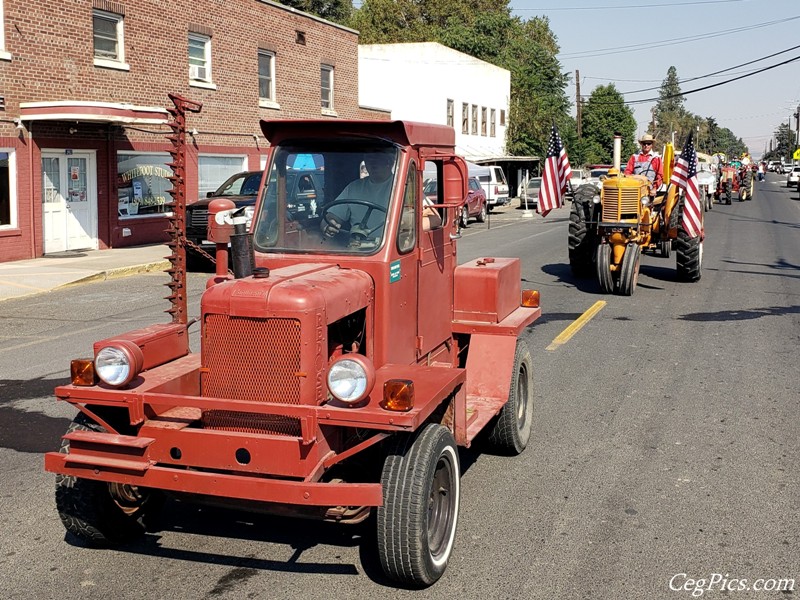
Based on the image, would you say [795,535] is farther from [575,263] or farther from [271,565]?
[575,263]

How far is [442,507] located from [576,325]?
25.6 ft

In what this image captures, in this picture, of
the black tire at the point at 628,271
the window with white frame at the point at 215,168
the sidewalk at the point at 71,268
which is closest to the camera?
the black tire at the point at 628,271

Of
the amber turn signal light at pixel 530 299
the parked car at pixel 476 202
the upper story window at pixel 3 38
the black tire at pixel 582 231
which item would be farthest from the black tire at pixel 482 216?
the amber turn signal light at pixel 530 299

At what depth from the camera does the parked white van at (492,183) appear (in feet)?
131

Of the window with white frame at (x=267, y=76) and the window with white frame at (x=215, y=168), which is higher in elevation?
the window with white frame at (x=267, y=76)

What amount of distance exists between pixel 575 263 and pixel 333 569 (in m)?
13.0

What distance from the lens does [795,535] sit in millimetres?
5461

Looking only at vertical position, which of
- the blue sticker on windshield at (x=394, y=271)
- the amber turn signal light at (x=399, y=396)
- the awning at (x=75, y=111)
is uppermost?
the awning at (x=75, y=111)

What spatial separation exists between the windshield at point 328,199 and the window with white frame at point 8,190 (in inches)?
606

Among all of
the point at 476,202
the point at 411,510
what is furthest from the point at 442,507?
the point at 476,202

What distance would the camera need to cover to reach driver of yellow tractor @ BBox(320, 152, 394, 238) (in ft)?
18.1

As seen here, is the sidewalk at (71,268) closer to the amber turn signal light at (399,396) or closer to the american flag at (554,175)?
the american flag at (554,175)

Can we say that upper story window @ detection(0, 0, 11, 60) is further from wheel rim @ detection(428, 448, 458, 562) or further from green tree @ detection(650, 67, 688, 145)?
green tree @ detection(650, 67, 688, 145)

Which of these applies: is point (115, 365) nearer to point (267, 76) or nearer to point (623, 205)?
point (623, 205)
